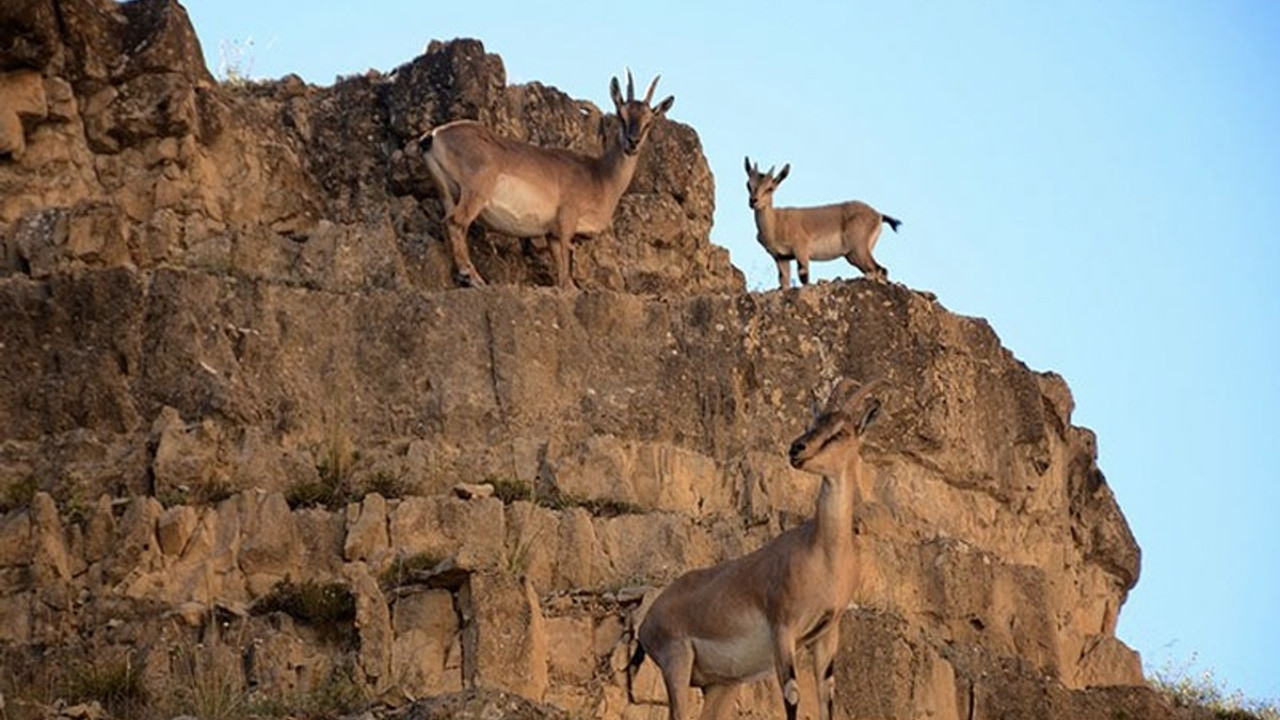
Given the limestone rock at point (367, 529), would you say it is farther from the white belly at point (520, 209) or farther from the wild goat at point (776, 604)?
the white belly at point (520, 209)

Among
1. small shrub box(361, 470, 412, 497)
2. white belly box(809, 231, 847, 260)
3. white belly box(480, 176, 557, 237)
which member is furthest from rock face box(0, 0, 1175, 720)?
white belly box(809, 231, 847, 260)

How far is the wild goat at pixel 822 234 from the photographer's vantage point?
33562 millimetres

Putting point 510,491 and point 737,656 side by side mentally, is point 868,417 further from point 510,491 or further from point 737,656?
point 510,491

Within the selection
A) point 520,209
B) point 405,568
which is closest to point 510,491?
point 405,568

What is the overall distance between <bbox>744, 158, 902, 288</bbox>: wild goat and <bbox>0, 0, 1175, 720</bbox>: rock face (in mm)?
1216

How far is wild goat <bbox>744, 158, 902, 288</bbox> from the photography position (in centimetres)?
3356

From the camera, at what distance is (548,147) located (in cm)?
3177

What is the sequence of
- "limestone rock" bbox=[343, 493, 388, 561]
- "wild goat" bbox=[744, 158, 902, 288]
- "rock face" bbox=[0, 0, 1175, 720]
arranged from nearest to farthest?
1. "rock face" bbox=[0, 0, 1175, 720]
2. "limestone rock" bbox=[343, 493, 388, 561]
3. "wild goat" bbox=[744, 158, 902, 288]

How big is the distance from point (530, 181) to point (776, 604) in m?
8.39

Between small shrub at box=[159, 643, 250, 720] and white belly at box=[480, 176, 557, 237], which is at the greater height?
white belly at box=[480, 176, 557, 237]

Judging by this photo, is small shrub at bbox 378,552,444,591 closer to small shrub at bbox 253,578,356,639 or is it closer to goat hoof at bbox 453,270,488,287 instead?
small shrub at bbox 253,578,356,639

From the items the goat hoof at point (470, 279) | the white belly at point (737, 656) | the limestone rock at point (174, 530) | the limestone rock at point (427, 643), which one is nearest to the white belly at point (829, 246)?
the goat hoof at point (470, 279)

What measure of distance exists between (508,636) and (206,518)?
10.1ft

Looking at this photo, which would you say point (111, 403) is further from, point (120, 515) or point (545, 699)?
point (545, 699)
